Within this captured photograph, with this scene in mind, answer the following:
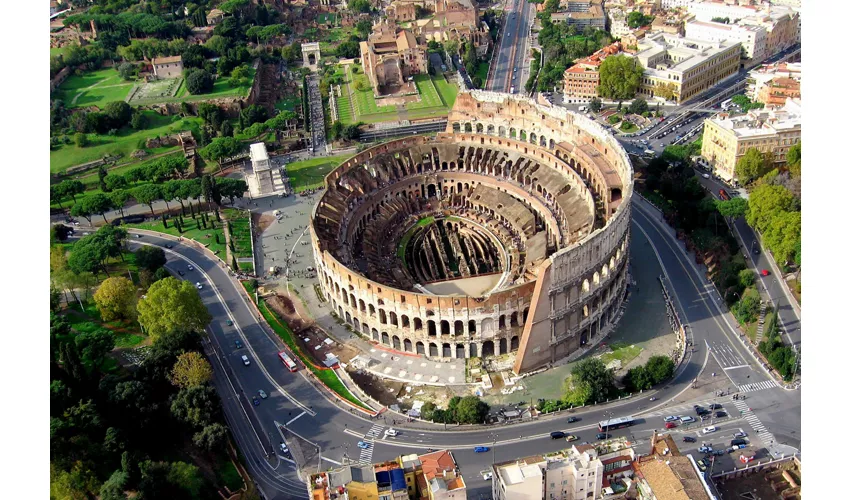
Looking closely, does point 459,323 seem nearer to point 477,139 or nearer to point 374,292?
point 374,292

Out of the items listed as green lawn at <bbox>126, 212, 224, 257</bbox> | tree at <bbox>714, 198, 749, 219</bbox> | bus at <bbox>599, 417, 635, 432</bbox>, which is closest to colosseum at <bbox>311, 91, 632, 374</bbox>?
bus at <bbox>599, 417, 635, 432</bbox>

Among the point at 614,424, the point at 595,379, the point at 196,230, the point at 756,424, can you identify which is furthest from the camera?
the point at 196,230

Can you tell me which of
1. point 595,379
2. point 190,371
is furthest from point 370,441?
point 595,379

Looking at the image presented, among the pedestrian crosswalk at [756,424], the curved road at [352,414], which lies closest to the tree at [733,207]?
the curved road at [352,414]

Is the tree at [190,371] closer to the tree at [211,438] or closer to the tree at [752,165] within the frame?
the tree at [211,438]

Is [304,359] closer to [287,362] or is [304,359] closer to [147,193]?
[287,362]
